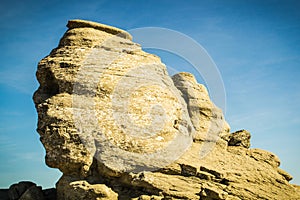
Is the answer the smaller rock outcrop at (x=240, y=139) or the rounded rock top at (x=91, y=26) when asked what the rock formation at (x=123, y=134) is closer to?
the rounded rock top at (x=91, y=26)

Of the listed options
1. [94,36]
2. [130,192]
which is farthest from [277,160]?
[94,36]

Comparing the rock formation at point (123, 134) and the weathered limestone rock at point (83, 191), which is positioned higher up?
the rock formation at point (123, 134)

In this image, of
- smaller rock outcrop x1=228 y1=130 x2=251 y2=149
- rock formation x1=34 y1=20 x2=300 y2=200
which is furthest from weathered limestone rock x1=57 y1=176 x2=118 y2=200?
smaller rock outcrop x1=228 y1=130 x2=251 y2=149

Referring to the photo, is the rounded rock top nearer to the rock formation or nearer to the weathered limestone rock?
the rock formation

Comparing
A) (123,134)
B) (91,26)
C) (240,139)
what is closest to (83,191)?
(123,134)

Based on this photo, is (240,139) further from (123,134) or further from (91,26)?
(91,26)

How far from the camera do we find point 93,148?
67.9ft

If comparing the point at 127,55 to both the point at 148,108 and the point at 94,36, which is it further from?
the point at 148,108

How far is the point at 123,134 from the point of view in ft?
67.8

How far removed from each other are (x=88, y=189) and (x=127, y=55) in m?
8.83

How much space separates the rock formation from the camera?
20.1 metres

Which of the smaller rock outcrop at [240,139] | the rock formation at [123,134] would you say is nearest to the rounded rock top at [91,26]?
the rock formation at [123,134]

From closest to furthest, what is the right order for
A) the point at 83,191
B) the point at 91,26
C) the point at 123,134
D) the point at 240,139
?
1. the point at 83,191
2. the point at 123,134
3. the point at 91,26
4. the point at 240,139

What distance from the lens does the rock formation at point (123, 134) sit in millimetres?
20078
